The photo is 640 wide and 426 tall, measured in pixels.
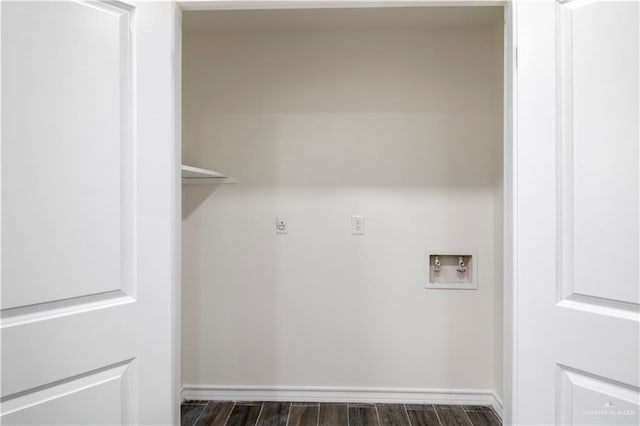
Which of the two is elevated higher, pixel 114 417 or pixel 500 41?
pixel 500 41

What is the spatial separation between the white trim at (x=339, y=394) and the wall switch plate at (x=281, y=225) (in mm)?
990

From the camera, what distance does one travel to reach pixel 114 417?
106 cm

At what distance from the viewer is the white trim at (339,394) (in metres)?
2.23

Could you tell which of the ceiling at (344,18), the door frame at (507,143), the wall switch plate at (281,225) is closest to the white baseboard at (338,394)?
the wall switch plate at (281,225)

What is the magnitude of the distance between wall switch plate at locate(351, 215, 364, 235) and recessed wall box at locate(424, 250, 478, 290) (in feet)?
1.47

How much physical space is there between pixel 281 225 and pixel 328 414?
3.82 feet

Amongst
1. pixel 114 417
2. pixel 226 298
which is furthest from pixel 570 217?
pixel 226 298

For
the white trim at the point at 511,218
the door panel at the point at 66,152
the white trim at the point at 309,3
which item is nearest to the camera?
the door panel at the point at 66,152

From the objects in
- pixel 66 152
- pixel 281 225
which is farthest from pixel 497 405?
pixel 66 152

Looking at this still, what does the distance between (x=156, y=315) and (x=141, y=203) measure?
36cm

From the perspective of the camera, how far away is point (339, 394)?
2.26 m

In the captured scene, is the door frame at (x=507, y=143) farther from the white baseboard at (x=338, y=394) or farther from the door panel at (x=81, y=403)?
the white baseboard at (x=338, y=394)

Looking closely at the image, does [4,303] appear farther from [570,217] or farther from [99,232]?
[570,217]

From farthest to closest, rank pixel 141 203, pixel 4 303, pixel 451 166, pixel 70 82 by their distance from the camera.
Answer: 1. pixel 451 166
2. pixel 141 203
3. pixel 70 82
4. pixel 4 303
